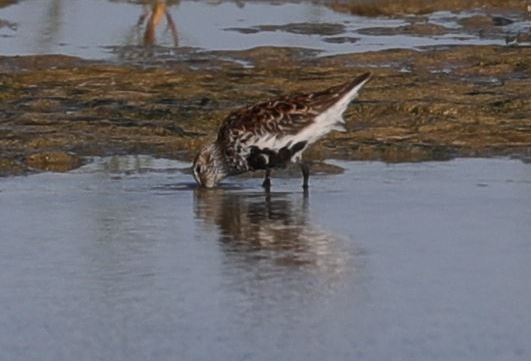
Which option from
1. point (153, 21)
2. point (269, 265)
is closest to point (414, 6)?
point (153, 21)

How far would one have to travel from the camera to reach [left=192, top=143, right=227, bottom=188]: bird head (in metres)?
11.5

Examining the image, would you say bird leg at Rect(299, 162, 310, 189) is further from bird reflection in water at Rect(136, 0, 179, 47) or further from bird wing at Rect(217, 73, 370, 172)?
bird reflection in water at Rect(136, 0, 179, 47)

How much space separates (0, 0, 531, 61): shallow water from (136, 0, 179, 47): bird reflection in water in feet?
0.04

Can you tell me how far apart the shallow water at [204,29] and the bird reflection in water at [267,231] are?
21.4 feet

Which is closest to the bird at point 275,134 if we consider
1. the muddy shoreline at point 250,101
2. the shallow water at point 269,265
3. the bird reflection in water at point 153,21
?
the shallow water at point 269,265

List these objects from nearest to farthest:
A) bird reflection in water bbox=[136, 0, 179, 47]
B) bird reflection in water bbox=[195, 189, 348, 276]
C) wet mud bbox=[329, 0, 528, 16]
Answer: bird reflection in water bbox=[195, 189, 348, 276] < bird reflection in water bbox=[136, 0, 179, 47] < wet mud bbox=[329, 0, 528, 16]

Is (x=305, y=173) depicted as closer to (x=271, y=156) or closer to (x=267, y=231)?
(x=271, y=156)

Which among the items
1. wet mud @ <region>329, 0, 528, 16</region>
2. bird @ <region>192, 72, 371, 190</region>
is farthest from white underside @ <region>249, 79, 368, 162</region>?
wet mud @ <region>329, 0, 528, 16</region>

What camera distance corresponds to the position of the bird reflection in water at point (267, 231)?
Answer: 9.20 metres

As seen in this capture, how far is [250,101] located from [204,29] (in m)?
5.48

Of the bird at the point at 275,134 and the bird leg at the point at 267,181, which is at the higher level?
the bird at the point at 275,134

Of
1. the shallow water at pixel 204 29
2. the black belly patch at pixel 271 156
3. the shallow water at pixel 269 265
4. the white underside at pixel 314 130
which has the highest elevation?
the shallow water at pixel 204 29

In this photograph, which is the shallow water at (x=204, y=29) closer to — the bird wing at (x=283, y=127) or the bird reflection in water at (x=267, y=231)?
the bird wing at (x=283, y=127)

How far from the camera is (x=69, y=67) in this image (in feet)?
54.5
